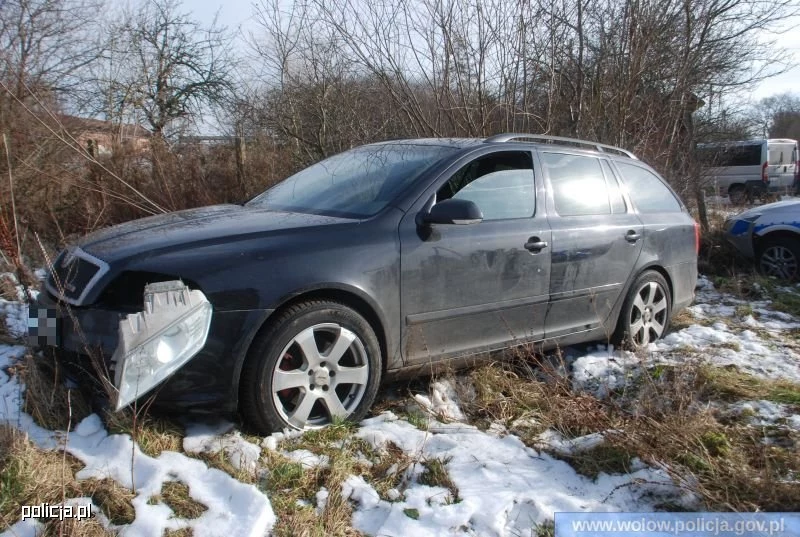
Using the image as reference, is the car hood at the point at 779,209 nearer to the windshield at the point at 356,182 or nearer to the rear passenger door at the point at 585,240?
the rear passenger door at the point at 585,240

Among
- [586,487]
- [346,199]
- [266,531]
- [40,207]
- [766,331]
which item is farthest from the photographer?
[40,207]

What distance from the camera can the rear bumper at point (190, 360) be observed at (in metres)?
2.56

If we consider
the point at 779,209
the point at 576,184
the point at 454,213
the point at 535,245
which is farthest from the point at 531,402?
the point at 779,209

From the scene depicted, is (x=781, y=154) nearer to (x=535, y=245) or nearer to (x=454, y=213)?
(x=535, y=245)

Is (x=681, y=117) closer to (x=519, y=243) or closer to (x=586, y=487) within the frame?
(x=519, y=243)

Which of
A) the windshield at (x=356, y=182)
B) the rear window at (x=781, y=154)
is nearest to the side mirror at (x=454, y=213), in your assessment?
the windshield at (x=356, y=182)

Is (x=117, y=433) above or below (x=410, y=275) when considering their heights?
below

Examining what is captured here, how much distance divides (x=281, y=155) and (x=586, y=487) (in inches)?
296

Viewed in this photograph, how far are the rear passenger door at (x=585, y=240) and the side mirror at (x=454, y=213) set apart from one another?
34.7 inches

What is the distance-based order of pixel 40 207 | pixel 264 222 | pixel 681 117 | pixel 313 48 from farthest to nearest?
1. pixel 681 117
2. pixel 313 48
3. pixel 40 207
4. pixel 264 222

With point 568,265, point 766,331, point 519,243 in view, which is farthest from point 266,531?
point 766,331

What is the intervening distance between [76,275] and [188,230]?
54 centimetres

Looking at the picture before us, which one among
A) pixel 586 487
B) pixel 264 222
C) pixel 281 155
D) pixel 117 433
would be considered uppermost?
pixel 281 155

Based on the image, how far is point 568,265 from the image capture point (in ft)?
12.7
